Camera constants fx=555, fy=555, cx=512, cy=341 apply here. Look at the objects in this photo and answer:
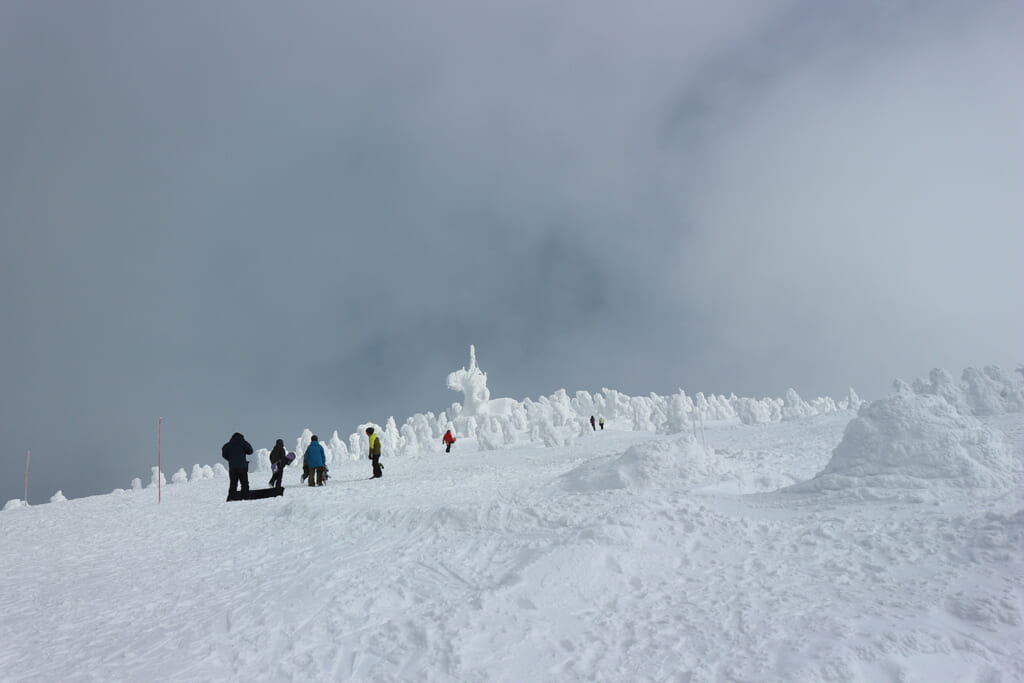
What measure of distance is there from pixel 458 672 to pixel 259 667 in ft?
7.76

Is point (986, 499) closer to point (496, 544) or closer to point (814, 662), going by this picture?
point (814, 662)

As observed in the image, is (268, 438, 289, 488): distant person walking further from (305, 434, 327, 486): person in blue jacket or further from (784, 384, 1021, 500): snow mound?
(784, 384, 1021, 500): snow mound

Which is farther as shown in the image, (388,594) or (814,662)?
(388,594)

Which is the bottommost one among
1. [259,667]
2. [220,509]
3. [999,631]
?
[999,631]

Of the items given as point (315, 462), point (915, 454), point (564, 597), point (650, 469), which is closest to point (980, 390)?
point (915, 454)

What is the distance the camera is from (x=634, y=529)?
830cm

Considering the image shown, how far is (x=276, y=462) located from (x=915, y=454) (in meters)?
18.8

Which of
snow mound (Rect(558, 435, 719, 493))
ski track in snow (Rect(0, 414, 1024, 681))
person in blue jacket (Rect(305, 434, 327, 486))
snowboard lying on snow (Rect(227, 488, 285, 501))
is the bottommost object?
ski track in snow (Rect(0, 414, 1024, 681))

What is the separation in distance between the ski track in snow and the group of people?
549 centimetres

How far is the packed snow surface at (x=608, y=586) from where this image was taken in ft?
17.8

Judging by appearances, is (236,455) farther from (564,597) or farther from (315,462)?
(564,597)

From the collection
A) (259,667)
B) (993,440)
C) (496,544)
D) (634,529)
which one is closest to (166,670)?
(259,667)

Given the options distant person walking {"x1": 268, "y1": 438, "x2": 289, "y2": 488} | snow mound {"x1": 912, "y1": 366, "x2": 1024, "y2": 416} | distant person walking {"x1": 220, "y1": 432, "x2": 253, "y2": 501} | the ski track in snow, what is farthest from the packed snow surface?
snow mound {"x1": 912, "y1": 366, "x2": 1024, "y2": 416}

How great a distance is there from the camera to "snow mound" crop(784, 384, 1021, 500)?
895cm
